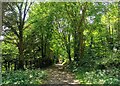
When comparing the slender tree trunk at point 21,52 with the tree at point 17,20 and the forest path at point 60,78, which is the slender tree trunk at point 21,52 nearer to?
the tree at point 17,20

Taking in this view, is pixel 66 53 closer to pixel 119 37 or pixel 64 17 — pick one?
pixel 64 17

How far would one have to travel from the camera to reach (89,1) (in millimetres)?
4809

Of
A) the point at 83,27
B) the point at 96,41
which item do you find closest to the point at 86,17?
the point at 83,27

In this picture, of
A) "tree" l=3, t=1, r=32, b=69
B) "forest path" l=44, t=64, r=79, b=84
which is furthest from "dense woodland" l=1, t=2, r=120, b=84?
"forest path" l=44, t=64, r=79, b=84

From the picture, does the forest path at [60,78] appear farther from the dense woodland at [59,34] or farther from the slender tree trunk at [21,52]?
the slender tree trunk at [21,52]

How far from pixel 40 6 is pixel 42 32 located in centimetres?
66

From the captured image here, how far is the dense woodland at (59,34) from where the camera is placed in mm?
4508

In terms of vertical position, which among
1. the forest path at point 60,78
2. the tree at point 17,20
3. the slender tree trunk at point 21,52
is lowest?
the forest path at point 60,78

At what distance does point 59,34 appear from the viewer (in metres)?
5.23

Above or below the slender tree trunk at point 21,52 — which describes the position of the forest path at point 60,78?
below

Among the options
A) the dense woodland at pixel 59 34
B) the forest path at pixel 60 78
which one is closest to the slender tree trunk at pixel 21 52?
the dense woodland at pixel 59 34

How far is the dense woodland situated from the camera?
4508mm

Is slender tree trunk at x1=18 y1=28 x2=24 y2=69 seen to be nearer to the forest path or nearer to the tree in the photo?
the tree

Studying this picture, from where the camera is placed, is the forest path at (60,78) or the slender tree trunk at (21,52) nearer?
the forest path at (60,78)
